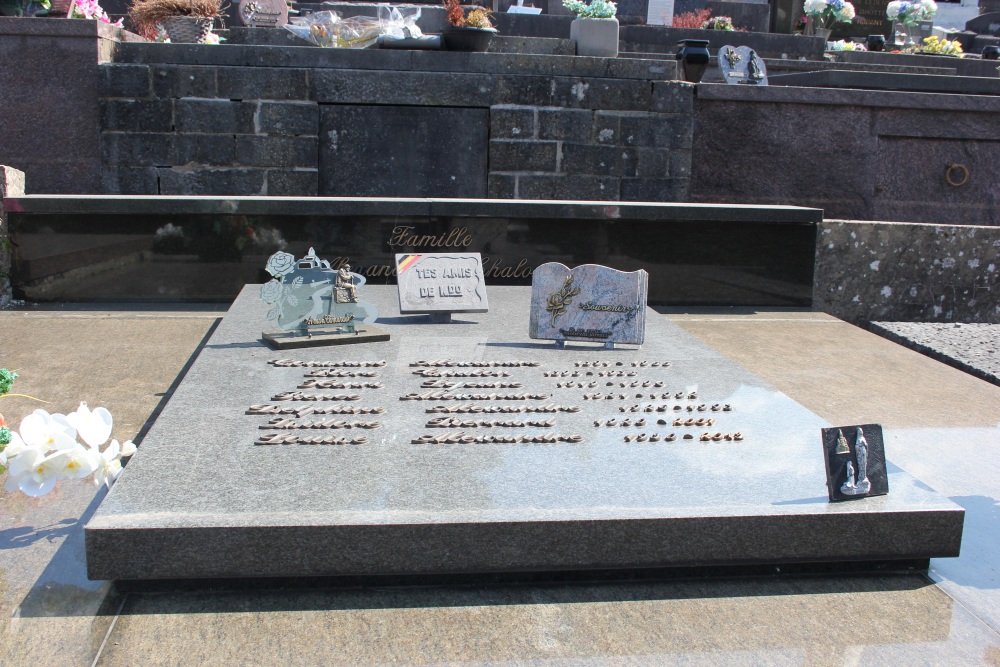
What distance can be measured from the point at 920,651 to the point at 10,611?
1.77 m

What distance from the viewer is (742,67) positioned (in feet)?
27.2

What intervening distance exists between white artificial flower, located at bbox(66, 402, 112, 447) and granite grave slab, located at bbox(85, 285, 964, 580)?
0.35 feet

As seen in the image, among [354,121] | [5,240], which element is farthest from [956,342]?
[5,240]

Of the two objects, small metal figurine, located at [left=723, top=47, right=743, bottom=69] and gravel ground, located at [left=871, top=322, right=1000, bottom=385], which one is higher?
small metal figurine, located at [left=723, top=47, right=743, bottom=69]

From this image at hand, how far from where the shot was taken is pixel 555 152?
7.31 m

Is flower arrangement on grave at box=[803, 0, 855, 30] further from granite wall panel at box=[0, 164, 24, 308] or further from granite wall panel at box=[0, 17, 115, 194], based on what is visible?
granite wall panel at box=[0, 164, 24, 308]

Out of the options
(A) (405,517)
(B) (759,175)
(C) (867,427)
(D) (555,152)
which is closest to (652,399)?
(C) (867,427)

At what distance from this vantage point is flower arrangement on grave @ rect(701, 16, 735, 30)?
54.9ft

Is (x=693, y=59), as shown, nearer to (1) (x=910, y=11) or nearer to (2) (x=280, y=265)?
(2) (x=280, y=265)

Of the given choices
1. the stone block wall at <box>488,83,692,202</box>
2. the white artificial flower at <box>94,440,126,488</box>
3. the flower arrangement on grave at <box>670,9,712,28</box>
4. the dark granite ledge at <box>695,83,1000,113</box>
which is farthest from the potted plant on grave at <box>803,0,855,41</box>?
the white artificial flower at <box>94,440,126,488</box>

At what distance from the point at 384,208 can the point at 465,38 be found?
2350mm

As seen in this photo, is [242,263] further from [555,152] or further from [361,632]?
[361,632]

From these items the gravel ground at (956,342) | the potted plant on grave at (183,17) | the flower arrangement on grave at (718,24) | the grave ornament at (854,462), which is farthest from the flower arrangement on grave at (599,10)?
the flower arrangement on grave at (718,24)

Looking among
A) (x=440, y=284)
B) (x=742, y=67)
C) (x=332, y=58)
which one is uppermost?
(x=742, y=67)
